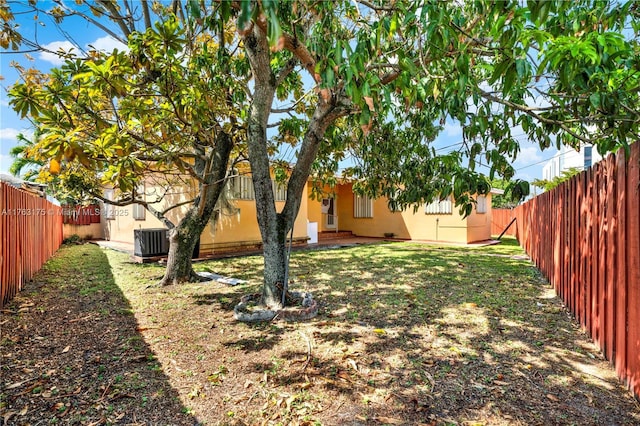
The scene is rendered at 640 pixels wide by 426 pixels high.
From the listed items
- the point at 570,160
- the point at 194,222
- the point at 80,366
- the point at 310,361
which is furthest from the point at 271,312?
the point at 570,160

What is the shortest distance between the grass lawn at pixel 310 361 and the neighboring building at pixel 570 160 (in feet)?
57.4

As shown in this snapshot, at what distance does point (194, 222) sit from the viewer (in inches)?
271

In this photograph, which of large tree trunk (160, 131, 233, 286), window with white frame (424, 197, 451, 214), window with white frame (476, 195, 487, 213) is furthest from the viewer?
window with white frame (476, 195, 487, 213)

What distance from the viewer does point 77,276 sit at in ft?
24.6

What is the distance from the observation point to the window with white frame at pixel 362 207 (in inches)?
753

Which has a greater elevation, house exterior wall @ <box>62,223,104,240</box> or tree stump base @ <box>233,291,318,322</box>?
house exterior wall @ <box>62,223,104,240</box>

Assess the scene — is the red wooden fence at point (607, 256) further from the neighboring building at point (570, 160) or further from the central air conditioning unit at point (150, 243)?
the neighboring building at point (570, 160)

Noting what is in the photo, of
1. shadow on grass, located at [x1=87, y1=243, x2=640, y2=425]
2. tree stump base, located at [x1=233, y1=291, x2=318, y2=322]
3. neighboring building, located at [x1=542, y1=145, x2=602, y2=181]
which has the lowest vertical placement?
shadow on grass, located at [x1=87, y1=243, x2=640, y2=425]

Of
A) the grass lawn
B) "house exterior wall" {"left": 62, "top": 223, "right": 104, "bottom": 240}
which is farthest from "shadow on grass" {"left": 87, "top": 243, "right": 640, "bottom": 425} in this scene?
"house exterior wall" {"left": 62, "top": 223, "right": 104, "bottom": 240}

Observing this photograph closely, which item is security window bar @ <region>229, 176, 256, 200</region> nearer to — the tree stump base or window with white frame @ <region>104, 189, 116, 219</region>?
window with white frame @ <region>104, 189, 116, 219</region>

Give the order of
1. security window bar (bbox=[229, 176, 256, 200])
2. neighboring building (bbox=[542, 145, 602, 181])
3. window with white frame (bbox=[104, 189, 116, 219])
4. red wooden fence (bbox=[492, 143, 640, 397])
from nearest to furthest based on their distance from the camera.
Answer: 1. red wooden fence (bbox=[492, 143, 640, 397])
2. security window bar (bbox=[229, 176, 256, 200])
3. window with white frame (bbox=[104, 189, 116, 219])
4. neighboring building (bbox=[542, 145, 602, 181])

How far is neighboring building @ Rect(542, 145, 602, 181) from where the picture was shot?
1948 centimetres

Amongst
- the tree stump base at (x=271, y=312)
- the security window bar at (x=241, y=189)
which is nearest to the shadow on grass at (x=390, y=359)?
the tree stump base at (x=271, y=312)

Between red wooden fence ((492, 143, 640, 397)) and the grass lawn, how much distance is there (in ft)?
0.87
